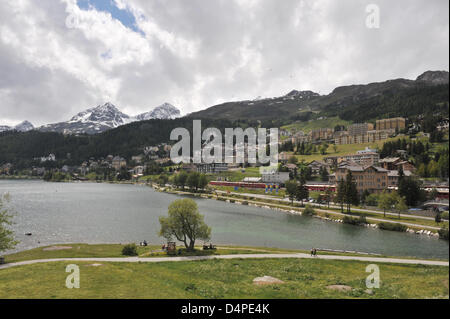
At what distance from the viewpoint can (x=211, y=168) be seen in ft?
609

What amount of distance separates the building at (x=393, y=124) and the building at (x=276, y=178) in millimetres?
83990

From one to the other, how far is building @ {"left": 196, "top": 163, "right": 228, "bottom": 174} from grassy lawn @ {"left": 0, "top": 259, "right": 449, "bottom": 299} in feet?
493

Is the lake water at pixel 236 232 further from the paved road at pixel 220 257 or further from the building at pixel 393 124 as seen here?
the building at pixel 393 124

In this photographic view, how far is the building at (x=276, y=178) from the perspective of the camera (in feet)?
379

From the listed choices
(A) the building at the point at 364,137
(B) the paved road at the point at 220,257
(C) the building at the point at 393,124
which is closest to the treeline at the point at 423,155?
(B) the paved road at the point at 220,257

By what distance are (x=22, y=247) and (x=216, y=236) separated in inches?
1097

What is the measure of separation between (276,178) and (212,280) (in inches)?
3905

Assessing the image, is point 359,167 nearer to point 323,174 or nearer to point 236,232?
point 323,174

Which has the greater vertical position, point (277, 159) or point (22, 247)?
point (277, 159)

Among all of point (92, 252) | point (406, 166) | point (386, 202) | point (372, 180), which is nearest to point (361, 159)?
point (406, 166)

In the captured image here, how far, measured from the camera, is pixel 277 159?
162 meters
